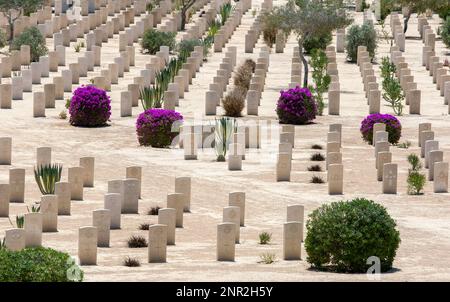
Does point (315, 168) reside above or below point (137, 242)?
above

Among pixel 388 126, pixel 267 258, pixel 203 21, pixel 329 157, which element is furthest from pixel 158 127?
pixel 203 21

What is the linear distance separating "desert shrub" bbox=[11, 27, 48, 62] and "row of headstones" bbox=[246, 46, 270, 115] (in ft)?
22.5

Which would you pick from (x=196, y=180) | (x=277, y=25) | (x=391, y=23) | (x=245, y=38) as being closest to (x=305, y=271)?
(x=196, y=180)

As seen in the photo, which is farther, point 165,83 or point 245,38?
point 245,38

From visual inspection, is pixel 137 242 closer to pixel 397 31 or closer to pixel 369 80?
pixel 369 80

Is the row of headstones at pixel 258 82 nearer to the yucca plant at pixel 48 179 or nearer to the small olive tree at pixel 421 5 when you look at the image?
the small olive tree at pixel 421 5

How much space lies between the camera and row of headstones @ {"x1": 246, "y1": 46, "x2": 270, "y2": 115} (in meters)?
51.6

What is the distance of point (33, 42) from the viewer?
60.3 metres

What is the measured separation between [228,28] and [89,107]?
20338mm

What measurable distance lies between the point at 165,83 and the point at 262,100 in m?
2.92

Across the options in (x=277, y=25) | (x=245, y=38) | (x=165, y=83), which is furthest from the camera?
(x=245, y=38)

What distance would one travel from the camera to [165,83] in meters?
53.8

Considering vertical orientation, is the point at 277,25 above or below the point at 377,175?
above

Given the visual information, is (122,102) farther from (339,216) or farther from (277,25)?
(339,216)
